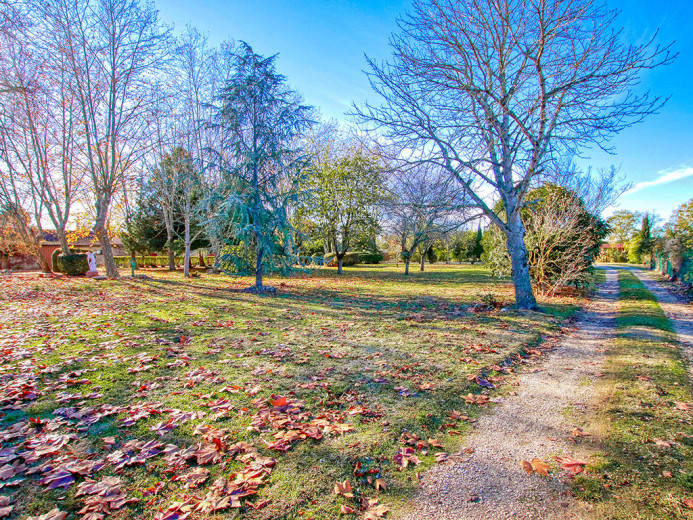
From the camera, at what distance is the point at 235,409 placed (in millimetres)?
3383

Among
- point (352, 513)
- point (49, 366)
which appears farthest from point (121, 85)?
point (352, 513)

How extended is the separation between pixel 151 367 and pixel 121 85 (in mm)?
16827

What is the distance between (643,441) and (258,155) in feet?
41.8

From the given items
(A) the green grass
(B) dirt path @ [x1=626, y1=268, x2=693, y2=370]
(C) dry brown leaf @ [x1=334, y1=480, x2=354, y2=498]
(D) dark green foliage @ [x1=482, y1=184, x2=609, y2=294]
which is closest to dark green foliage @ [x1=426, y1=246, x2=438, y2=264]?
(D) dark green foliage @ [x1=482, y1=184, x2=609, y2=294]

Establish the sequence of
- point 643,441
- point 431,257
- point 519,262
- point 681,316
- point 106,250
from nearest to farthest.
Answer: point 643,441
point 681,316
point 519,262
point 106,250
point 431,257

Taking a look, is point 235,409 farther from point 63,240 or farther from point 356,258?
point 356,258

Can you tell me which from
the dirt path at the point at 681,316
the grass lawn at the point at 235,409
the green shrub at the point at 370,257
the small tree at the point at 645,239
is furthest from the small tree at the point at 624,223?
the grass lawn at the point at 235,409

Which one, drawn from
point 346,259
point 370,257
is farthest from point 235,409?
point 370,257

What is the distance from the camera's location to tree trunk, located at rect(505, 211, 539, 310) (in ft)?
28.8

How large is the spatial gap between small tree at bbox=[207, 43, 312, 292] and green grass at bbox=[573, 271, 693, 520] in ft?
36.3

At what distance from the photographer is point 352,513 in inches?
82.4

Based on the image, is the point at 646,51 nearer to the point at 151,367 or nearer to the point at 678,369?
the point at 678,369

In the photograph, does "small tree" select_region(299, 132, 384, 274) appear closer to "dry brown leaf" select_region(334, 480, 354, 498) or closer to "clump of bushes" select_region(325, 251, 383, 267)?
"clump of bushes" select_region(325, 251, 383, 267)

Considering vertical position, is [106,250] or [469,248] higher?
[469,248]
